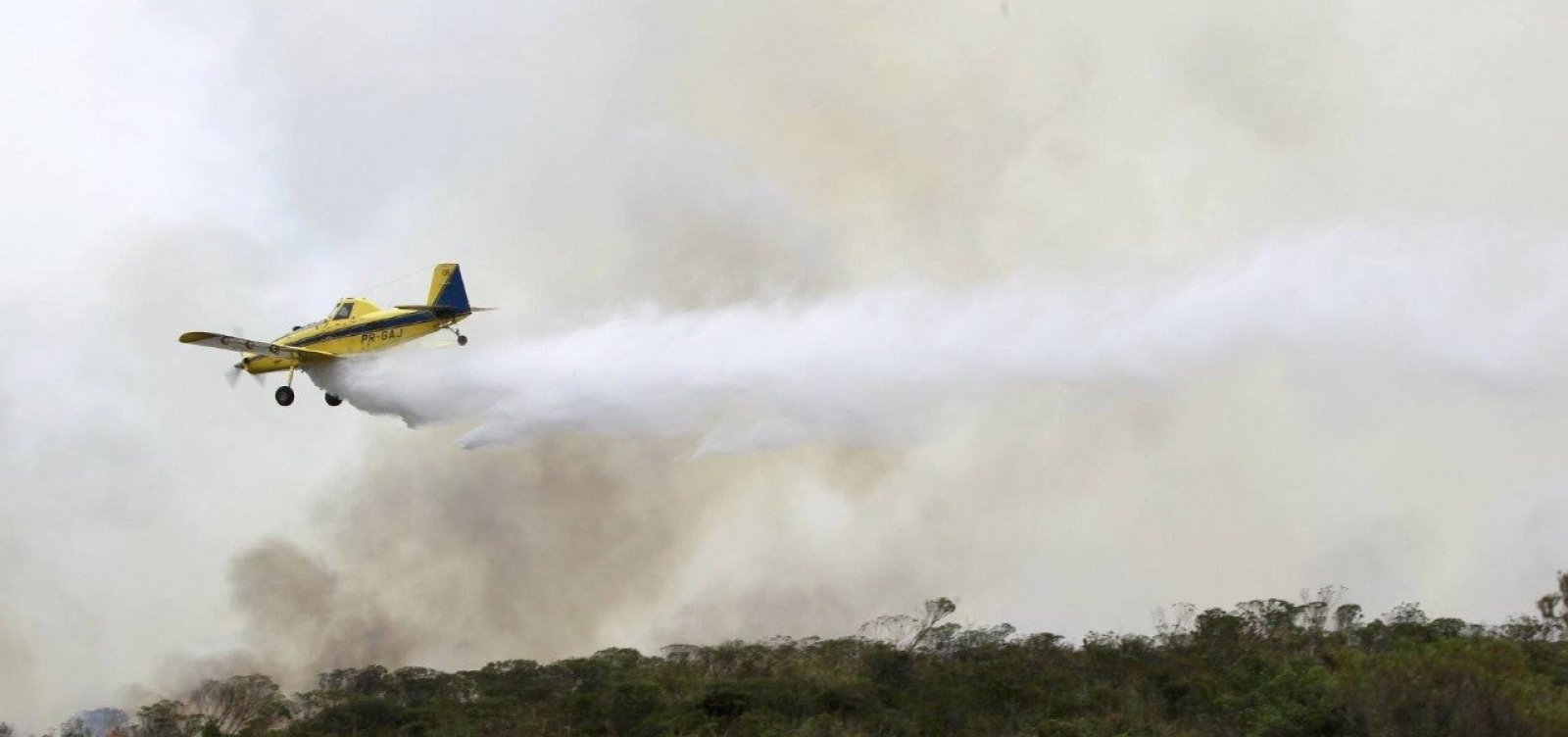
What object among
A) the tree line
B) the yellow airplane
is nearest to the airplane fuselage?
the yellow airplane

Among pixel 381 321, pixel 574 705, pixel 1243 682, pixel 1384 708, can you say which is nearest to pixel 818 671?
pixel 574 705

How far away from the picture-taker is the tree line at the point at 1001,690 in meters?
52.3

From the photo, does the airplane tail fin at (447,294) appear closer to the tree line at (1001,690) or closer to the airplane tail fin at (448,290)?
the airplane tail fin at (448,290)

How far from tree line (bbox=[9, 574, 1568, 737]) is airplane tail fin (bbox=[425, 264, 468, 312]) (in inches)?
631

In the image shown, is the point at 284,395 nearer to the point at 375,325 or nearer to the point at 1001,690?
the point at 375,325

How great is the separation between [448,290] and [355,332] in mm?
4005

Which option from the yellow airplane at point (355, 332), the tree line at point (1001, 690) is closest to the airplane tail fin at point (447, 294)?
the yellow airplane at point (355, 332)

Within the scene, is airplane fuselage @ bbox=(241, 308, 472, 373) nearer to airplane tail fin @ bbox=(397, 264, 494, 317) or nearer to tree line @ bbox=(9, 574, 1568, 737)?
airplane tail fin @ bbox=(397, 264, 494, 317)

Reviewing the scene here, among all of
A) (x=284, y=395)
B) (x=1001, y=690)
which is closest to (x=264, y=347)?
(x=284, y=395)

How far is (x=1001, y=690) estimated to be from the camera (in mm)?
66250

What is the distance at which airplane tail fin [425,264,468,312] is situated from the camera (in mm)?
65000

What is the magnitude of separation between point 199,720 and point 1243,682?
5245 centimetres

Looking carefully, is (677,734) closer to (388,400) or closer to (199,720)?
(388,400)

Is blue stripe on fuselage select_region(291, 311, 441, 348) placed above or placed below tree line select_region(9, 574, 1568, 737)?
above
